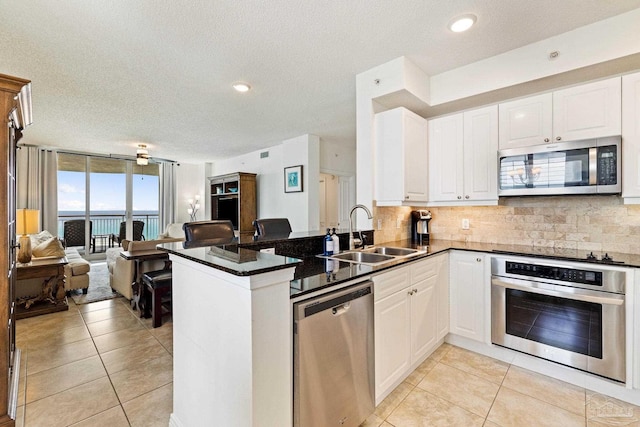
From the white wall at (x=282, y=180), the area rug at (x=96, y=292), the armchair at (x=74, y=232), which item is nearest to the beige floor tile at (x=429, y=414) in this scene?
the white wall at (x=282, y=180)

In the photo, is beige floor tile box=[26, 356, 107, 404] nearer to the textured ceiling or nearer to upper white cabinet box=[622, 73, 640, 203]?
the textured ceiling

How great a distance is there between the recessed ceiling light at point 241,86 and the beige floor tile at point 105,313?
10.2 feet

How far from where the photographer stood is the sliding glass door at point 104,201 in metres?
6.84

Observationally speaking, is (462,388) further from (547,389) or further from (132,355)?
(132,355)

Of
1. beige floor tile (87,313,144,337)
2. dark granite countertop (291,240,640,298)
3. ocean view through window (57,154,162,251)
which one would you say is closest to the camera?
dark granite countertop (291,240,640,298)

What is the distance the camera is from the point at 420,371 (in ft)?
7.59

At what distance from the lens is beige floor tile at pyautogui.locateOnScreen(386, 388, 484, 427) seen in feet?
5.76

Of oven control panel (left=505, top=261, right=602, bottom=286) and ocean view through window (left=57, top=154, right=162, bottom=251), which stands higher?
ocean view through window (left=57, top=154, right=162, bottom=251)

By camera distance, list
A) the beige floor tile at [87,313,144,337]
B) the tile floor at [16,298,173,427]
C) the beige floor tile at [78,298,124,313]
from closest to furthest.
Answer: the tile floor at [16,298,173,427] < the beige floor tile at [87,313,144,337] < the beige floor tile at [78,298,124,313]

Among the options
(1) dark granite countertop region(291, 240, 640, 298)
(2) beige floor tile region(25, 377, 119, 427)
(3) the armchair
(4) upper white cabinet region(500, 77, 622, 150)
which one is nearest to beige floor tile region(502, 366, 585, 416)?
(1) dark granite countertop region(291, 240, 640, 298)

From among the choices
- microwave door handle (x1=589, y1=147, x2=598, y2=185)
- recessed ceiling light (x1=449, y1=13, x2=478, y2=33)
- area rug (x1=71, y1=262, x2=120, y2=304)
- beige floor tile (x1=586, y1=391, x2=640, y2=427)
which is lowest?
beige floor tile (x1=586, y1=391, x2=640, y2=427)

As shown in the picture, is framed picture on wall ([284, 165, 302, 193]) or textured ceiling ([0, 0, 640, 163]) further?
framed picture on wall ([284, 165, 302, 193])

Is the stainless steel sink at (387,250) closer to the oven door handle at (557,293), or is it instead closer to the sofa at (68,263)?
the oven door handle at (557,293)

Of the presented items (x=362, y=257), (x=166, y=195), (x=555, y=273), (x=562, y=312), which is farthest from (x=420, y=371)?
(x=166, y=195)
